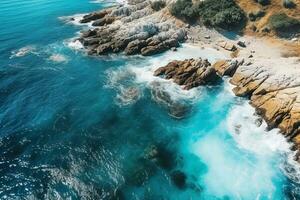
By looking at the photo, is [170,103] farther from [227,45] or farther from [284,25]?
[284,25]

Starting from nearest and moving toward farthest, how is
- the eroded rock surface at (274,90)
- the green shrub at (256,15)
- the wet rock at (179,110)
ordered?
the eroded rock surface at (274,90)
the wet rock at (179,110)
the green shrub at (256,15)

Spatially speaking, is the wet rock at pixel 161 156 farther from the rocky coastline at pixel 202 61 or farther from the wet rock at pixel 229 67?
the wet rock at pixel 229 67

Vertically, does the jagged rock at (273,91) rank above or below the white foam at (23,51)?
above

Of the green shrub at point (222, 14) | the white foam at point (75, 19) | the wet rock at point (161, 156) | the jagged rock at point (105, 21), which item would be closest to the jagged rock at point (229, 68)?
the green shrub at point (222, 14)

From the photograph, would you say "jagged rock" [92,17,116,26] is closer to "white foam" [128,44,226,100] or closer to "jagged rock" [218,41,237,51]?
"white foam" [128,44,226,100]

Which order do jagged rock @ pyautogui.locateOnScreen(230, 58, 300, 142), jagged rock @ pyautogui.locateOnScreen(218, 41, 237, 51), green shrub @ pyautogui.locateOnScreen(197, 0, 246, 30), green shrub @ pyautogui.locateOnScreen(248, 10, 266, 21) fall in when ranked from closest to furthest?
jagged rock @ pyautogui.locateOnScreen(230, 58, 300, 142)
jagged rock @ pyautogui.locateOnScreen(218, 41, 237, 51)
green shrub @ pyautogui.locateOnScreen(248, 10, 266, 21)
green shrub @ pyautogui.locateOnScreen(197, 0, 246, 30)

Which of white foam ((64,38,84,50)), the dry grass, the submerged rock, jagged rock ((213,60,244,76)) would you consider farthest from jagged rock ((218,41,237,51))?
white foam ((64,38,84,50))
